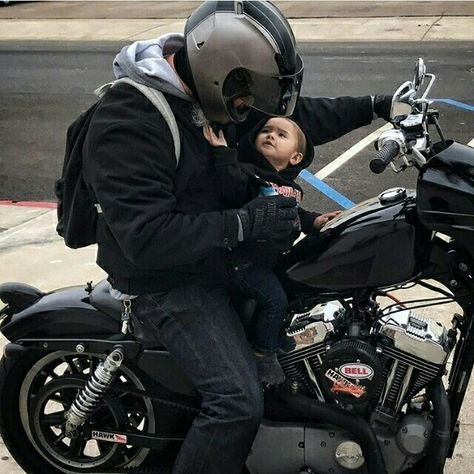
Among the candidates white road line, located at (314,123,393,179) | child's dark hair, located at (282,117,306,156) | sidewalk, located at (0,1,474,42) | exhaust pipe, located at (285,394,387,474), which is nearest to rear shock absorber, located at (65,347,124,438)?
exhaust pipe, located at (285,394,387,474)

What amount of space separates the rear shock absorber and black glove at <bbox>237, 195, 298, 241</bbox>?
704mm

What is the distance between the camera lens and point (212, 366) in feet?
9.25

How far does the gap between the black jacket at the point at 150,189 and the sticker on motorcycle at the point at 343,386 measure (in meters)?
0.56

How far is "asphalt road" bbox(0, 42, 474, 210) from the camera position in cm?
772

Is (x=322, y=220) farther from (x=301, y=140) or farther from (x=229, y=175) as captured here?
(x=229, y=175)

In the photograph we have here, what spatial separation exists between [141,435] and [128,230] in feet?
2.98

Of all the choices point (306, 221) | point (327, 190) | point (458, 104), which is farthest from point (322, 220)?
point (458, 104)

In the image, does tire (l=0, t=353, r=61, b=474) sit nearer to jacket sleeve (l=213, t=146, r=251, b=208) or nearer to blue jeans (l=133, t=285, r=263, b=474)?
blue jeans (l=133, t=285, r=263, b=474)

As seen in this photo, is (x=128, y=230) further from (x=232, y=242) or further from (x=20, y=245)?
(x=20, y=245)

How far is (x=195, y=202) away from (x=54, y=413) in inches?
41.9

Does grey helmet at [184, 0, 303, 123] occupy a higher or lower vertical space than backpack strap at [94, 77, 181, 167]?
higher

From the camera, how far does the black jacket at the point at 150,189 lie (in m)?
2.58

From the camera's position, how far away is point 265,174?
114 inches

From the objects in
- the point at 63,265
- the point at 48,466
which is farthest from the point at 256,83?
the point at 63,265
